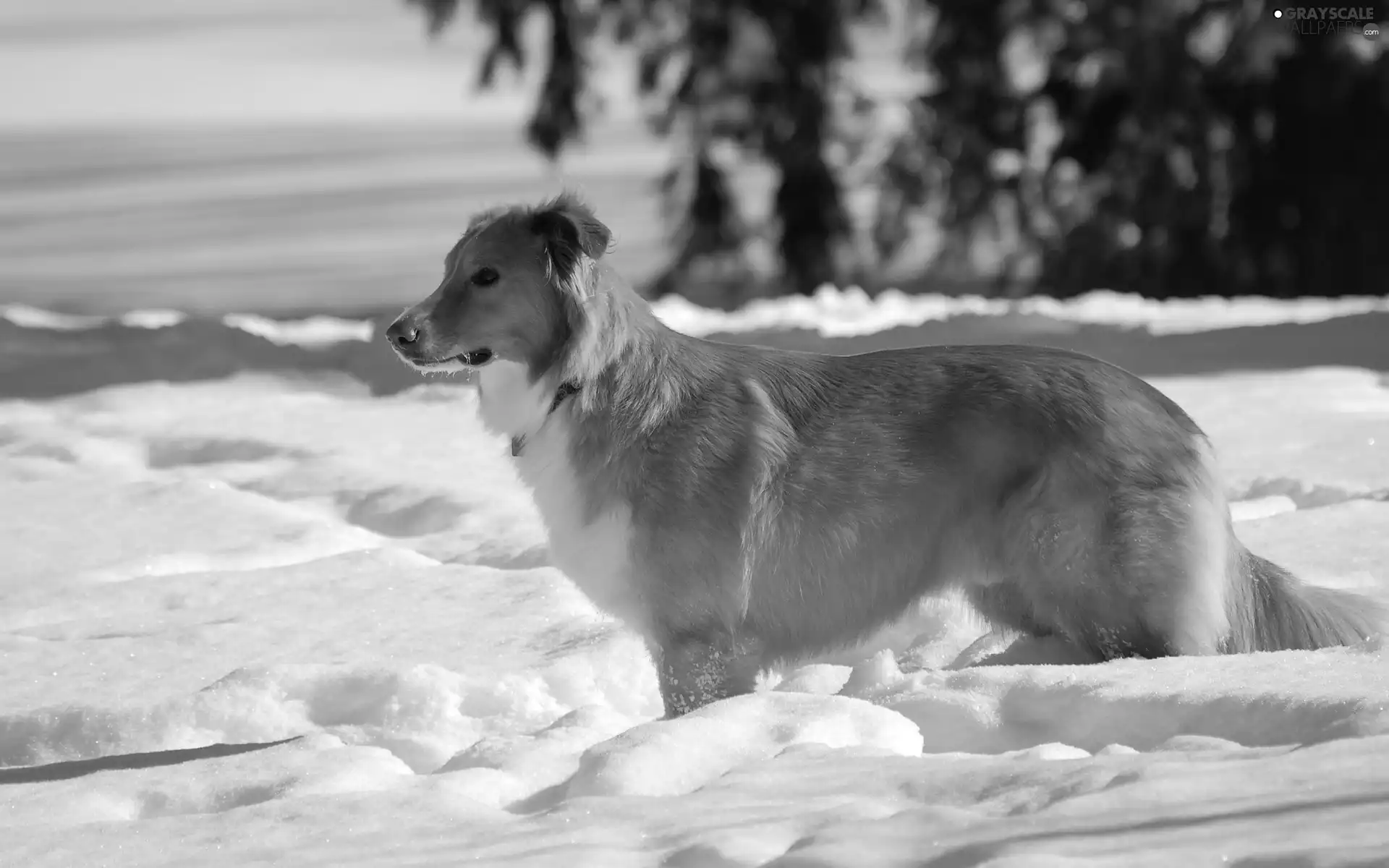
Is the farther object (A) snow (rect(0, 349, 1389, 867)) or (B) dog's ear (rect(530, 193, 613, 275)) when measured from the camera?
(B) dog's ear (rect(530, 193, 613, 275))

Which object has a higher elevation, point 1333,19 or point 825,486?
point 1333,19

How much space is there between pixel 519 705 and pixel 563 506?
0.54 meters

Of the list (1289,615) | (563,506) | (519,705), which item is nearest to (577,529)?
(563,506)

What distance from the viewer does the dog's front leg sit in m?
4.06

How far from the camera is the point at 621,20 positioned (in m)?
15.2

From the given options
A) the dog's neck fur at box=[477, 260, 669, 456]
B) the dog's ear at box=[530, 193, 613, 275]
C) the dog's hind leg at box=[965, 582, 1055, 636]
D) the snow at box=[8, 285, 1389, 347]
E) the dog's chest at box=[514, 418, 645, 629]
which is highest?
the dog's ear at box=[530, 193, 613, 275]

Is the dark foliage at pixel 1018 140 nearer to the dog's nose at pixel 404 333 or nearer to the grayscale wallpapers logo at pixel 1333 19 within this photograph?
the grayscale wallpapers logo at pixel 1333 19

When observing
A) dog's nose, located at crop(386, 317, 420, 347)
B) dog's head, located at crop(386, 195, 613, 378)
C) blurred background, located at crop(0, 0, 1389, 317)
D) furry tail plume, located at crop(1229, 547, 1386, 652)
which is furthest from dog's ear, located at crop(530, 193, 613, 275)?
blurred background, located at crop(0, 0, 1389, 317)

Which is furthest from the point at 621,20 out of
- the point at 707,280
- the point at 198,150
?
the point at 198,150

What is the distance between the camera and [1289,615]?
4098 mm

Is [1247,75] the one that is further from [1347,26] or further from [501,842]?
[501,842]

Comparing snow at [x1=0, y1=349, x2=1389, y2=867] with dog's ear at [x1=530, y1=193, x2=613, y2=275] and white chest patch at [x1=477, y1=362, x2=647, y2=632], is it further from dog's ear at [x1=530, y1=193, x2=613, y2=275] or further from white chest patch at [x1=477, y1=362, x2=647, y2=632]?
dog's ear at [x1=530, y1=193, x2=613, y2=275]

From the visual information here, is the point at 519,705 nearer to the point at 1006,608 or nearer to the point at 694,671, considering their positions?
the point at 694,671

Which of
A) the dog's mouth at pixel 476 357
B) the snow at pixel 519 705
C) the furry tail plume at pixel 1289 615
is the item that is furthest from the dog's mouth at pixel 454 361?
the furry tail plume at pixel 1289 615
